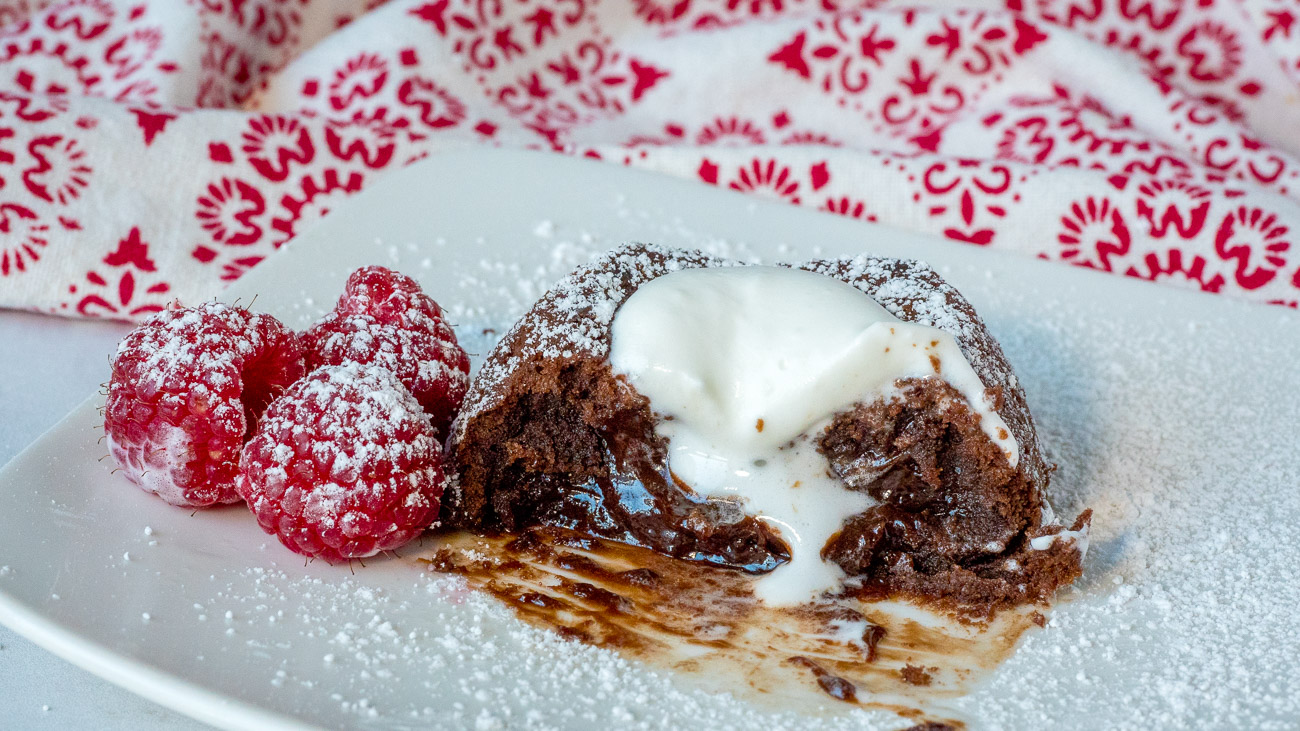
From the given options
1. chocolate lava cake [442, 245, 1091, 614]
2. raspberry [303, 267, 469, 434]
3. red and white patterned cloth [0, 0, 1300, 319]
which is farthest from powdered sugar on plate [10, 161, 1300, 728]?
red and white patterned cloth [0, 0, 1300, 319]

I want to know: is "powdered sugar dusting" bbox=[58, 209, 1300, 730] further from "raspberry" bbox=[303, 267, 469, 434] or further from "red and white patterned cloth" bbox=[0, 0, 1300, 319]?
"red and white patterned cloth" bbox=[0, 0, 1300, 319]

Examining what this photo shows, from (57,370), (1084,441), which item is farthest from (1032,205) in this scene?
(57,370)

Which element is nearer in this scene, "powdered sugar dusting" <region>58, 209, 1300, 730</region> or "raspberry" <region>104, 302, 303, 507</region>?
"powdered sugar dusting" <region>58, 209, 1300, 730</region>

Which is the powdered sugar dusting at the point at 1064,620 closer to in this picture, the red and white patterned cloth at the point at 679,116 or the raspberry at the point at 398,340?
the raspberry at the point at 398,340

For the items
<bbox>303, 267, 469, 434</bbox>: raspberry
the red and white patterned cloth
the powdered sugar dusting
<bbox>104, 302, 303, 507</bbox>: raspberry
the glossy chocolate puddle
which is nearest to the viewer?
the powdered sugar dusting

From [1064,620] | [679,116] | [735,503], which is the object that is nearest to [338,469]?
[735,503]

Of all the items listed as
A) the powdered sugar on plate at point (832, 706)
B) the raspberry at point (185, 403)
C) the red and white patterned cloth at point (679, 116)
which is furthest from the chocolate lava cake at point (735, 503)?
the red and white patterned cloth at point (679, 116)

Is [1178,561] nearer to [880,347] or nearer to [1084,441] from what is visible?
[1084,441]
